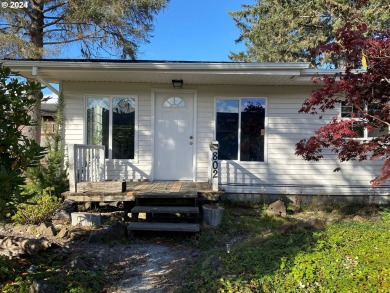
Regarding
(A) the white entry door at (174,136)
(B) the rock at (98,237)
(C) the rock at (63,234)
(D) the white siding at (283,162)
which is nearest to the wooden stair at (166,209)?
(B) the rock at (98,237)

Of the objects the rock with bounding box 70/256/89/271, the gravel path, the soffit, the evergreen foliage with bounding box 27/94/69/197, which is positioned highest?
the soffit

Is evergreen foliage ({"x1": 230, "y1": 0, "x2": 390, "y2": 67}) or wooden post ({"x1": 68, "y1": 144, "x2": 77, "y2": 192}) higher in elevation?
evergreen foliage ({"x1": 230, "y1": 0, "x2": 390, "y2": 67})

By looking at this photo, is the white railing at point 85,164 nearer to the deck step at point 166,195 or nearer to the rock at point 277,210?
the deck step at point 166,195

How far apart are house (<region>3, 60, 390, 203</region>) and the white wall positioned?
22 millimetres

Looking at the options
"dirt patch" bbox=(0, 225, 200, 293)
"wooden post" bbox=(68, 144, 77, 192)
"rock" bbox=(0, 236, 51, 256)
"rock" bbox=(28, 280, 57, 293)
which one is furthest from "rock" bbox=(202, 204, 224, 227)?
"rock" bbox=(28, 280, 57, 293)

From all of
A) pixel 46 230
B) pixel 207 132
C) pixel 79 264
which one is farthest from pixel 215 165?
pixel 79 264

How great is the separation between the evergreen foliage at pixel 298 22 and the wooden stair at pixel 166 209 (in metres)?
11.7

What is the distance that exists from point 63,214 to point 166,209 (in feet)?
6.02

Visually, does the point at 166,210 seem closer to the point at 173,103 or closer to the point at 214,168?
the point at 214,168

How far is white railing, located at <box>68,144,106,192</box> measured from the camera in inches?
233

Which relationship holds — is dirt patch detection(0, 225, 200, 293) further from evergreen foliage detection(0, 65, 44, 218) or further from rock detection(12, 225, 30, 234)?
evergreen foliage detection(0, 65, 44, 218)

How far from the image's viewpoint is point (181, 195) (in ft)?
17.9

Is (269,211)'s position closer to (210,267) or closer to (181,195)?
(181,195)

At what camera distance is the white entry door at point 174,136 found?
24.5ft
